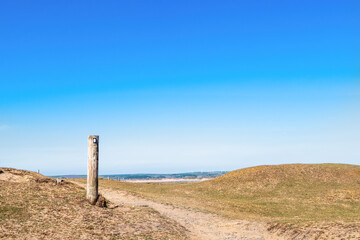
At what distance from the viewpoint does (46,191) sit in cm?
2164

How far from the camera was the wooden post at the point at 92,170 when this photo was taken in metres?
20.7

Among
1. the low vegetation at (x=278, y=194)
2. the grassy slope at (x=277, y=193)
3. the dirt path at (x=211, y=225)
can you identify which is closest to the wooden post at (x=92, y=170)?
the dirt path at (x=211, y=225)

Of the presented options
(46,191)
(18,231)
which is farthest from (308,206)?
(18,231)

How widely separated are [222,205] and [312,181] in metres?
20.3

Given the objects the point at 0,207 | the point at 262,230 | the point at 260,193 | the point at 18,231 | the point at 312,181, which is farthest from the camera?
the point at 312,181

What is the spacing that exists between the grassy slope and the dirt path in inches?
84.5

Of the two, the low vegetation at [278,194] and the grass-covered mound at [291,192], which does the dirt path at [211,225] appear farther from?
the grass-covered mound at [291,192]

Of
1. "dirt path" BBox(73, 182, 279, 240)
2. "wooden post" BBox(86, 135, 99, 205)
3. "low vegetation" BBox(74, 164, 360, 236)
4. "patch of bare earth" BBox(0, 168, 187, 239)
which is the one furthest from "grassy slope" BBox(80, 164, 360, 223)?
"wooden post" BBox(86, 135, 99, 205)

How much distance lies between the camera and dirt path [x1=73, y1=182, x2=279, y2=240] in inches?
772

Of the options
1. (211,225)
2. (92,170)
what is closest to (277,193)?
(211,225)

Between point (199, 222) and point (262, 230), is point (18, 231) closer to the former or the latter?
point (199, 222)

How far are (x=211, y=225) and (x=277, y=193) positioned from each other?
19.5 m

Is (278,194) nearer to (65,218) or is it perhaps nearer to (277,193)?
(277,193)

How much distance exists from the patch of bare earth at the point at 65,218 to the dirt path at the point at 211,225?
4.77 ft
